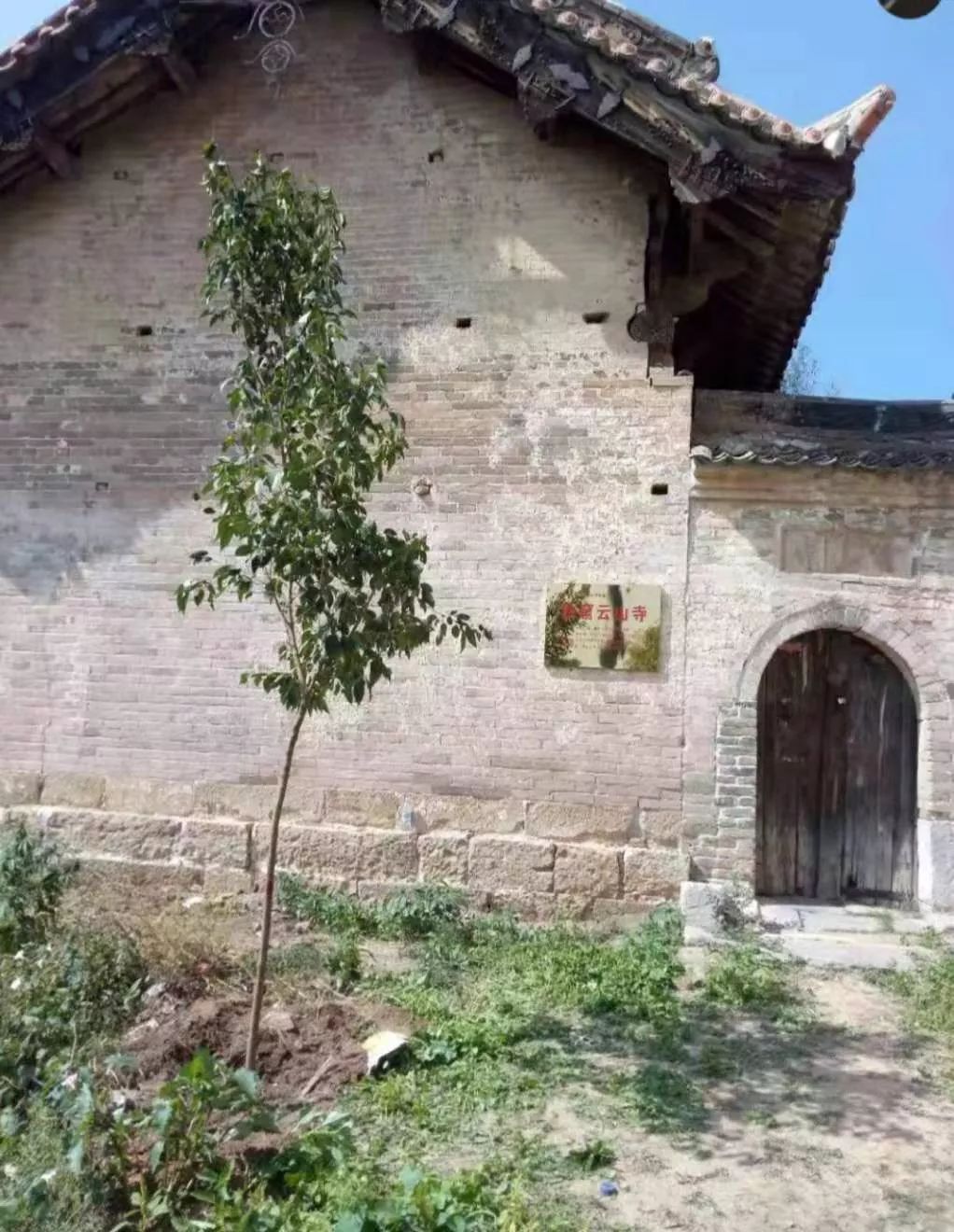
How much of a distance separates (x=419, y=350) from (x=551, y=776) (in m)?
3.11

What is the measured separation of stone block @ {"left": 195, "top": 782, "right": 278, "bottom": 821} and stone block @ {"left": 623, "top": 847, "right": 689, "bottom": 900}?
8.20 feet

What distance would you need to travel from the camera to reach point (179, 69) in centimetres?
737

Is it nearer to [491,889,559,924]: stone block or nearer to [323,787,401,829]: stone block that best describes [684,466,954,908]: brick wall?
[491,889,559,924]: stone block

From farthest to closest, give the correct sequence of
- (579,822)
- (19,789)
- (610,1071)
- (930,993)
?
(19,789) → (579,822) → (930,993) → (610,1071)

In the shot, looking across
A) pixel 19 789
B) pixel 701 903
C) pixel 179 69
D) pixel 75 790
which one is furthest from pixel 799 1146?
pixel 179 69

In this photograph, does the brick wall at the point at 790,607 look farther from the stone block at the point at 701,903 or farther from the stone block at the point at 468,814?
the stone block at the point at 468,814

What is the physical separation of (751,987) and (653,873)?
130 cm

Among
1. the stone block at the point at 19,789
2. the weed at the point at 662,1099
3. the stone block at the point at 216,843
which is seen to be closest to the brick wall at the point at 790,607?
the weed at the point at 662,1099

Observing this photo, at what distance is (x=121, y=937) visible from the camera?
522 centimetres

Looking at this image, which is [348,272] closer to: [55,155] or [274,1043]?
[55,155]

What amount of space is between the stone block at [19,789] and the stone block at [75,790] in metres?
0.06

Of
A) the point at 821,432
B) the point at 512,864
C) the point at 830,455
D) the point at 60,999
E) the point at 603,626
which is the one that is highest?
the point at 821,432

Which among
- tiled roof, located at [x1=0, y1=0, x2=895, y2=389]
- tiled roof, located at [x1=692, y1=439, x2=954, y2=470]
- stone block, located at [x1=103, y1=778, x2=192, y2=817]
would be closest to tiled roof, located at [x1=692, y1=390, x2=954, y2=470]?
tiled roof, located at [x1=692, y1=439, x2=954, y2=470]

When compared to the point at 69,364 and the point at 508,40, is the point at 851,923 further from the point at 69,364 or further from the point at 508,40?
the point at 69,364
